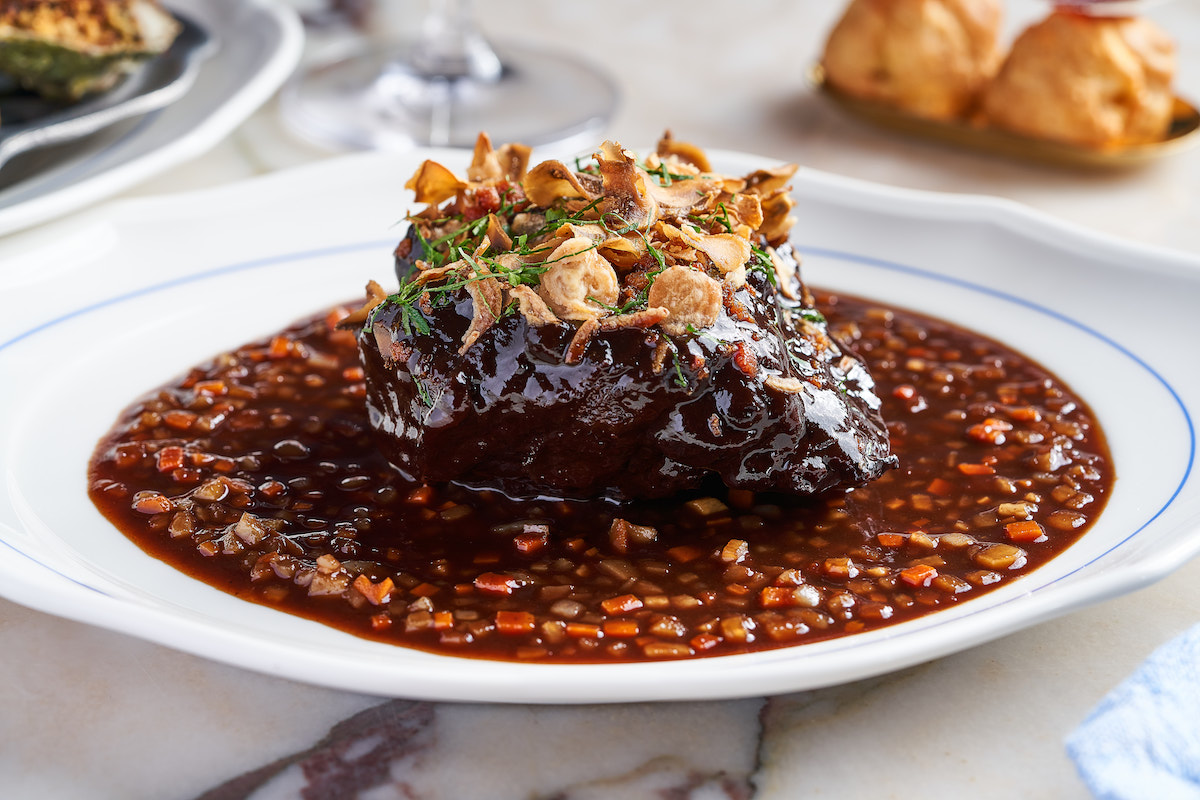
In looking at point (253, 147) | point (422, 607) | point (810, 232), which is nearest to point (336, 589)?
point (422, 607)

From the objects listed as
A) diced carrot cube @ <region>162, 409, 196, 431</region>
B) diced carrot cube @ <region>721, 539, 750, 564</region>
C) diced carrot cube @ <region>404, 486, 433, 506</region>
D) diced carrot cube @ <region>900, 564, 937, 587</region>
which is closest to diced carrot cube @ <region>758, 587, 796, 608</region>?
diced carrot cube @ <region>721, 539, 750, 564</region>

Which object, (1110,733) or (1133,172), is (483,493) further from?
(1133,172)

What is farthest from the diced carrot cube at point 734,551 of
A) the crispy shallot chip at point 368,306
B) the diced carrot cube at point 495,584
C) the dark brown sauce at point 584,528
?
the crispy shallot chip at point 368,306

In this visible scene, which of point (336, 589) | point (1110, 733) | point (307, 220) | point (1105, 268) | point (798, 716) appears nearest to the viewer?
point (1110, 733)

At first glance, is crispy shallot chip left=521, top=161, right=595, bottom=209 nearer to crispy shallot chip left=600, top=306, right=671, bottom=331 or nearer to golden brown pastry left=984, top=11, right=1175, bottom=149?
crispy shallot chip left=600, top=306, right=671, bottom=331

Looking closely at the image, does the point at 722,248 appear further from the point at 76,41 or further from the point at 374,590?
the point at 76,41

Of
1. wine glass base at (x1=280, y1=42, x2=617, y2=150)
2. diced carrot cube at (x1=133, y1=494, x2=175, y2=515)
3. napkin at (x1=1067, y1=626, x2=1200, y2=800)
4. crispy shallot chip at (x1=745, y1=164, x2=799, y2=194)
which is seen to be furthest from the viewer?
wine glass base at (x1=280, y1=42, x2=617, y2=150)
